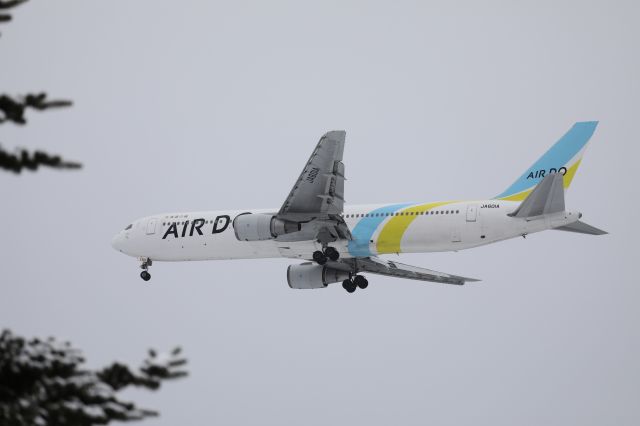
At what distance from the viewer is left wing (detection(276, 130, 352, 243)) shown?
1362 inches

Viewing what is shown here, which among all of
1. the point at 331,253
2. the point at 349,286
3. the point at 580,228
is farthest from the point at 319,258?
the point at 580,228

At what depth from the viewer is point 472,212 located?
36.1m

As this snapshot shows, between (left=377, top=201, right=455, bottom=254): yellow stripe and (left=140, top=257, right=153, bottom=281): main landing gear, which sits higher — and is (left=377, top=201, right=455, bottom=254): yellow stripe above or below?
below

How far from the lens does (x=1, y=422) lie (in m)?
7.99

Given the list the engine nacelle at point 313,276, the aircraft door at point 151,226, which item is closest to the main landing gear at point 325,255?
the engine nacelle at point 313,276

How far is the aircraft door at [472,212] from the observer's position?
118ft

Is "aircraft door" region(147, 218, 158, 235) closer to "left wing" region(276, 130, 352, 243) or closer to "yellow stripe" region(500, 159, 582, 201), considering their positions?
"left wing" region(276, 130, 352, 243)

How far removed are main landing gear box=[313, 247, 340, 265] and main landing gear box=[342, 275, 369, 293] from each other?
4.33 metres

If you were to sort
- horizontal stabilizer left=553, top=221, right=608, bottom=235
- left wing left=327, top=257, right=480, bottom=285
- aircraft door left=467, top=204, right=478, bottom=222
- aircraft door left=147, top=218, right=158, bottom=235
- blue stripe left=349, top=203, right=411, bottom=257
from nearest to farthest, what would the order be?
horizontal stabilizer left=553, top=221, right=608, bottom=235 < aircraft door left=467, top=204, right=478, bottom=222 < blue stripe left=349, top=203, right=411, bottom=257 < aircraft door left=147, top=218, right=158, bottom=235 < left wing left=327, top=257, right=480, bottom=285

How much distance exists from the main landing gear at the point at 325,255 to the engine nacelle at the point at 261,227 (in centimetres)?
144

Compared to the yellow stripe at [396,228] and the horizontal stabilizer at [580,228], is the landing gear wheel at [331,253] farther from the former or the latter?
the horizontal stabilizer at [580,228]

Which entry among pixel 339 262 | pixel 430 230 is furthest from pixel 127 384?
pixel 339 262

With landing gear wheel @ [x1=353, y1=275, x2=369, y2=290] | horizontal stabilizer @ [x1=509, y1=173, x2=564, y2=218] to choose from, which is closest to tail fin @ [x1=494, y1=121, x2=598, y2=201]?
horizontal stabilizer @ [x1=509, y1=173, x2=564, y2=218]

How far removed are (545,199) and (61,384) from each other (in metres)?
27.5
